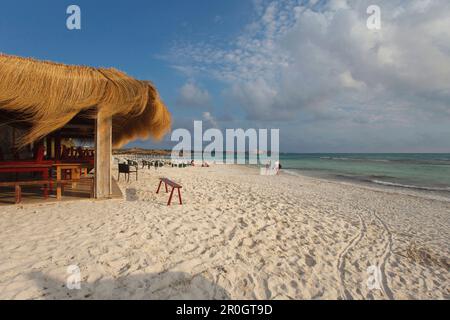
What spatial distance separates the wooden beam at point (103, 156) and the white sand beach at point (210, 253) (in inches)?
18.3

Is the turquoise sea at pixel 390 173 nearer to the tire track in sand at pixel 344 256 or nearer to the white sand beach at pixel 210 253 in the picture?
the tire track in sand at pixel 344 256

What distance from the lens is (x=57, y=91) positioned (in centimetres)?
470

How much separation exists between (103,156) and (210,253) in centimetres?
412

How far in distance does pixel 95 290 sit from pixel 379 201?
946cm

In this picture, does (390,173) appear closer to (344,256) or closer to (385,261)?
(385,261)

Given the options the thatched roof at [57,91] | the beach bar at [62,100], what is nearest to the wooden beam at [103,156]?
the beach bar at [62,100]

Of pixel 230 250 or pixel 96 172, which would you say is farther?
pixel 96 172

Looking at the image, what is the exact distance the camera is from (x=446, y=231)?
5203 mm

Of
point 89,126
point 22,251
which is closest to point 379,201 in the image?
point 22,251

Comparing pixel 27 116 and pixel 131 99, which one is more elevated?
pixel 131 99

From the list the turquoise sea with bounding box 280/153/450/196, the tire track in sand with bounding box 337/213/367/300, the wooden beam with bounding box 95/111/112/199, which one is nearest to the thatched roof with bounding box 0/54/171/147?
the wooden beam with bounding box 95/111/112/199

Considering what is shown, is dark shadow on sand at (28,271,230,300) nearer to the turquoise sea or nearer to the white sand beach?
the white sand beach

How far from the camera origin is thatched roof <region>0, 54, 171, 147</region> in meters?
4.43
